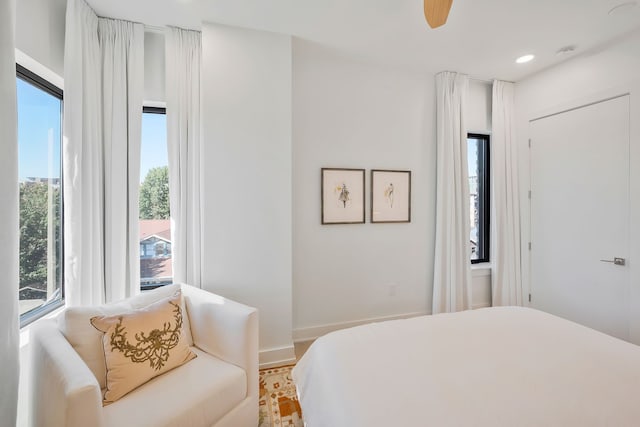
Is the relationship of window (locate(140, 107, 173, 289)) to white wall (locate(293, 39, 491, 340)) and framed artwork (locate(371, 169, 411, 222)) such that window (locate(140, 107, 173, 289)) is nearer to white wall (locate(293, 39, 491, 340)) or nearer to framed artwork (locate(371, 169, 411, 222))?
white wall (locate(293, 39, 491, 340))

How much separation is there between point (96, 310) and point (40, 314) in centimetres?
72

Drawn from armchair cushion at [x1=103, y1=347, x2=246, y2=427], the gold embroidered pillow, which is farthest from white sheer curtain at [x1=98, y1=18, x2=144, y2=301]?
armchair cushion at [x1=103, y1=347, x2=246, y2=427]

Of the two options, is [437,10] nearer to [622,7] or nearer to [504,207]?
→ [622,7]

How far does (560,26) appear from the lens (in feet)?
7.30

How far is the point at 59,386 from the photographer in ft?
3.27

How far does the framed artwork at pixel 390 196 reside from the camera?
2.94m

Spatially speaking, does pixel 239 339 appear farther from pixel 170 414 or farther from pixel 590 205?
pixel 590 205

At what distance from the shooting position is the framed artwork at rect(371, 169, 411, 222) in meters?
2.94

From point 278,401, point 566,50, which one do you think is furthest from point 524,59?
point 278,401

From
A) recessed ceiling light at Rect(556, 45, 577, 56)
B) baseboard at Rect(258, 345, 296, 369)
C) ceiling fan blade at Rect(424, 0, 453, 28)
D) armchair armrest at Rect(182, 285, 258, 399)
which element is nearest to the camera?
ceiling fan blade at Rect(424, 0, 453, 28)

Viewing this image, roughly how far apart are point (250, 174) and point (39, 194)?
1.35 m

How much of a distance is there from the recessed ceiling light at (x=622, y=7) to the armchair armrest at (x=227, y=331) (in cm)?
326

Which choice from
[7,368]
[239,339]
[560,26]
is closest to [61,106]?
[7,368]

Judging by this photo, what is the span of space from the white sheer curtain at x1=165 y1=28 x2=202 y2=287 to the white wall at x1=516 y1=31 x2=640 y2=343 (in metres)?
3.42
